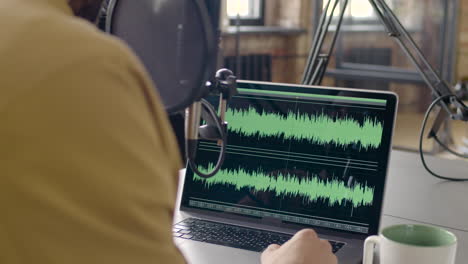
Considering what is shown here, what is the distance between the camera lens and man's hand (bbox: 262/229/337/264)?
3.12ft

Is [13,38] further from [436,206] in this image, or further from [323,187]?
[436,206]

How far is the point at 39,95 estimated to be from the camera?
0.51 metres

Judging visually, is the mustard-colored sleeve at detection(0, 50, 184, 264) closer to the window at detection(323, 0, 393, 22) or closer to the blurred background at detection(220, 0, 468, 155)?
the blurred background at detection(220, 0, 468, 155)

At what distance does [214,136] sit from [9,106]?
507 mm

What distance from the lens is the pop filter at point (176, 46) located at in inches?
30.1

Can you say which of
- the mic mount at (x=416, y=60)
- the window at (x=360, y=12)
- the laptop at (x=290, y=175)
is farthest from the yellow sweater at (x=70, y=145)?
the window at (x=360, y=12)

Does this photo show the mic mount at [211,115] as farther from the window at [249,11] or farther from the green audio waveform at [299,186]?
the window at [249,11]

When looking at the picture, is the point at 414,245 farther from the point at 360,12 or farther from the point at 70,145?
the point at 360,12

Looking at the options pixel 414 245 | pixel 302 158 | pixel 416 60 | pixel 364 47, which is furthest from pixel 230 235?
pixel 364 47

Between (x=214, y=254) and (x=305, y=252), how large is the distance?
0.64 ft

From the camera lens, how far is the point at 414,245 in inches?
35.7

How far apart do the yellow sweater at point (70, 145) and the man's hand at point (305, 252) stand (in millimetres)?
423

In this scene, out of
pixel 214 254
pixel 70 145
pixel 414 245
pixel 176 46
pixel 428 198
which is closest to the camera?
pixel 70 145

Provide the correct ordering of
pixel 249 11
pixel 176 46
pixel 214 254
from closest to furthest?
pixel 176 46, pixel 214 254, pixel 249 11
